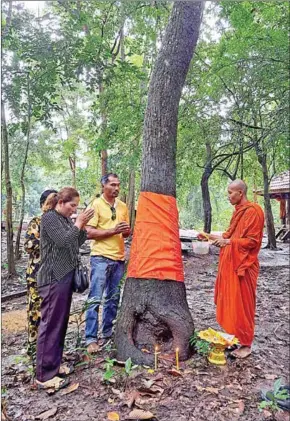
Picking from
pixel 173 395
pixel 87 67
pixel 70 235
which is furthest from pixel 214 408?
pixel 87 67

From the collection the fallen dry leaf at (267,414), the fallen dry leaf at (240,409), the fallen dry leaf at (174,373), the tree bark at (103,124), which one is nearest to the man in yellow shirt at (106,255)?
the fallen dry leaf at (174,373)

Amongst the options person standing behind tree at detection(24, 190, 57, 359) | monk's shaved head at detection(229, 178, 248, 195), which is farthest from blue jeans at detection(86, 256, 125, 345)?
monk's shaved head at detection(229, 178, 248, 195)

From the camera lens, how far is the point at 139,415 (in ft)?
5.07

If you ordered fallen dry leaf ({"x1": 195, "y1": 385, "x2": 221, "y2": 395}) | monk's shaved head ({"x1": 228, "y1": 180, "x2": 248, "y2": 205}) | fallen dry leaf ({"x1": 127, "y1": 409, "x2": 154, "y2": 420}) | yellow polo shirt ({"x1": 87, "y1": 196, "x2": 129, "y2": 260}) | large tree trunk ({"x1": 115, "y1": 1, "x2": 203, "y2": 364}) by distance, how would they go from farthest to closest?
monk's shaved head ({"x1": 228, "y1": 180, "x2": 248, "y2": 205}), yellow polo shirt ({"x1": 87, "y1": 196, "x2": 129, "y2": 260}), large tree trunk ({"x1": 115, "y1": 1, "x2": 203, "y2": 364}), fallen dry leaf ({"x1": 195, "y1": 385, "x2": 221, "y2": 395}), fallen dry leaf ({"x1": 127, "y1": 409, "x2": 154, "y2": 420})

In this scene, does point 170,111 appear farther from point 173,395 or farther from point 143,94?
point 143,94

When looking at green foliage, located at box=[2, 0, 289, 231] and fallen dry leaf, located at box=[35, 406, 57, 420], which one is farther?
green foliage, located at box=[2, 0, 289, 231]

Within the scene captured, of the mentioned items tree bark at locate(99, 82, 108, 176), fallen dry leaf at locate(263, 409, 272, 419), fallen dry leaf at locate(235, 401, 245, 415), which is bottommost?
fallen dry leaf at locate(263, 409, 272, 419)

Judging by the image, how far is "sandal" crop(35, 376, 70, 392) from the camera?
1765mm

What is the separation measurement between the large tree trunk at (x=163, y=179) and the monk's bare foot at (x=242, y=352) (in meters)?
0.32

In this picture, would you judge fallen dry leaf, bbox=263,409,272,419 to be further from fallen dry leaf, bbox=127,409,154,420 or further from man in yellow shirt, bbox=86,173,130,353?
man in yellow shirt, bbox=86,173,130,353

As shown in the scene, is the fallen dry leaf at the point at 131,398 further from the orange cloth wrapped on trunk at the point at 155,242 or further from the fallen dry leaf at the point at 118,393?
the orange cloth wrapped on trunk at the point at 155,242

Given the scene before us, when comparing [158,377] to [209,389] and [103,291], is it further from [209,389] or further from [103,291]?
[103,291]

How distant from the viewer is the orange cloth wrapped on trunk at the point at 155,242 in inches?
81.8

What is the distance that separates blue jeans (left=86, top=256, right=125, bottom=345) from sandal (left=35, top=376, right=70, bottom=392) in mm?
378
